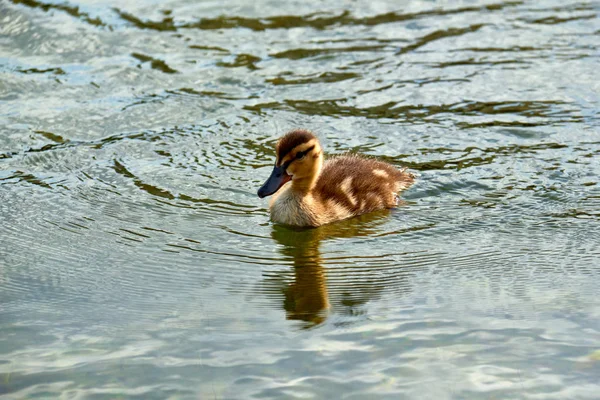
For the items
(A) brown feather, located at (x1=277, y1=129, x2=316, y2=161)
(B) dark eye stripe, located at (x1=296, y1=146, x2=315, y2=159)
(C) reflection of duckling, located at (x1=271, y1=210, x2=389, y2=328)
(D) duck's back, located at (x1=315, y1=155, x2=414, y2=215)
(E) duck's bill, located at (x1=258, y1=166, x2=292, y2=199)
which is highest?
(A) brown feather, located at (x1=277, y1=129, x2=316, y2=161)

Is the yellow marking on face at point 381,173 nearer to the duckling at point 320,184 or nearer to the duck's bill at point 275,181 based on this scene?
the duckling at point 320,184

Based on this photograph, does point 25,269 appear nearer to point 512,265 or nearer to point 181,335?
point 181,335

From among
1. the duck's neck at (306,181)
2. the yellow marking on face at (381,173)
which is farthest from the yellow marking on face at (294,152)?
the yellow marking on face at (381,173)

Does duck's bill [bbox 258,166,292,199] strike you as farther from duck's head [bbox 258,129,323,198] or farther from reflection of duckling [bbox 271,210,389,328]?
reflection of duckling [bbox 271,210,389,328]

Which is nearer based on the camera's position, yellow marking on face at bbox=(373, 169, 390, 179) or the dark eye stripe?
the dark eye stripe

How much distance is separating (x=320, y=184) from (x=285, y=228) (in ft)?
1.51

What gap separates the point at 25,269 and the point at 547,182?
3450 millimetres

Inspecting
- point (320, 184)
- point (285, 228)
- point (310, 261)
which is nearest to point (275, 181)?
point (285, 228)

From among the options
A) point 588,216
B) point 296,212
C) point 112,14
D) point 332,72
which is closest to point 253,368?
point 296,212

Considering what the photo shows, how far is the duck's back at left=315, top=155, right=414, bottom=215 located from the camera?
20.8ft

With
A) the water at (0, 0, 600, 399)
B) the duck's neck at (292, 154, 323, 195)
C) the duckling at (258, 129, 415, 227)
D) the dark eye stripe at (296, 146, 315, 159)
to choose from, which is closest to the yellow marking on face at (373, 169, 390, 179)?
the duckling at (258, 129, 415, 227)

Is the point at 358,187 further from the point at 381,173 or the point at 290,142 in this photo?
the point at 290,142

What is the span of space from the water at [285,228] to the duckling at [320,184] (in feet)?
0.41

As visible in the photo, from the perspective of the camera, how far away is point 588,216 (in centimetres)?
592
